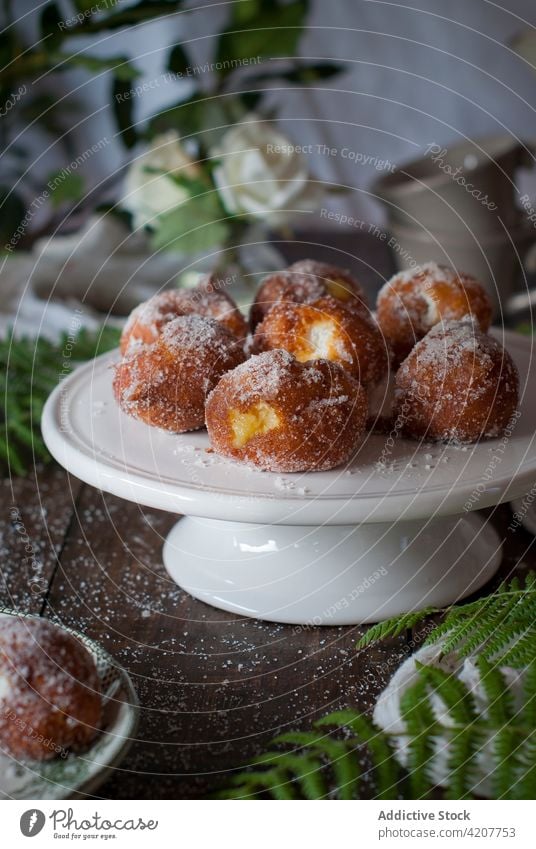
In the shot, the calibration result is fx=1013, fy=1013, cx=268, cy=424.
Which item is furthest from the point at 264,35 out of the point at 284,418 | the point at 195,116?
the point at 284,418

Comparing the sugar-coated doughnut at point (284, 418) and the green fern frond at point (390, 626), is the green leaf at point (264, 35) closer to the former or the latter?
the sugar-coated doughnut at point (284, 418)

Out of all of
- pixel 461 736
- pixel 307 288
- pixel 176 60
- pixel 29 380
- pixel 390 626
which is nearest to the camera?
pixel 461 736

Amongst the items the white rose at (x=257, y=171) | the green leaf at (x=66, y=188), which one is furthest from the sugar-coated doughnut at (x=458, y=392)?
the green leaf at (x=66, y=188)

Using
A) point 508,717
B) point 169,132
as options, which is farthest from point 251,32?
point 508,717

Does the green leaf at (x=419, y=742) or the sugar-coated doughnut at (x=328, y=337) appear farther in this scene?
the sugar-coated doughnut at (x=328, y=337)

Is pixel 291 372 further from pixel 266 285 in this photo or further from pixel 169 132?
pixel 169 132

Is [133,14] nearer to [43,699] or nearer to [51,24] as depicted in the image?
[51,24]
